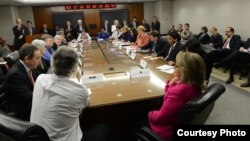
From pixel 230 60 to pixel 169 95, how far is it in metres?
3.71

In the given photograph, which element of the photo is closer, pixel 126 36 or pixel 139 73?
pixel 139 73

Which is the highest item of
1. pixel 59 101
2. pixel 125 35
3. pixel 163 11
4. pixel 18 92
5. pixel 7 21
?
pixel 163 11

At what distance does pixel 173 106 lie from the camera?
1399 millimetres

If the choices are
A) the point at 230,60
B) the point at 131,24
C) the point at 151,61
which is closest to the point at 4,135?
the point at 151,61

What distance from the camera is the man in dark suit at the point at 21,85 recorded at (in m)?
1.91

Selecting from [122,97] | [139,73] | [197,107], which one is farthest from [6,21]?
[197,107]

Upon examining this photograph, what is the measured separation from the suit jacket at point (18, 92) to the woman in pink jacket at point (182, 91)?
125 centimetres

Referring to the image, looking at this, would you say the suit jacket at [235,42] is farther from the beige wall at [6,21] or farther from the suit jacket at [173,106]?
the beige wall at [6,21]

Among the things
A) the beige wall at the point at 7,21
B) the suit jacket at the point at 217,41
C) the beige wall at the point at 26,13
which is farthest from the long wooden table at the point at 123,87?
the beige wall at the point at 26,13

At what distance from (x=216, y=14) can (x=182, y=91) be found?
22.9ft

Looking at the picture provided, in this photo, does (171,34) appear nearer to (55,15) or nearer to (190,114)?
(190,114)

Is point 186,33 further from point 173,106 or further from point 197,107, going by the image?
point 197,107

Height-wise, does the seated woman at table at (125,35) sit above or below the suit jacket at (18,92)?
above

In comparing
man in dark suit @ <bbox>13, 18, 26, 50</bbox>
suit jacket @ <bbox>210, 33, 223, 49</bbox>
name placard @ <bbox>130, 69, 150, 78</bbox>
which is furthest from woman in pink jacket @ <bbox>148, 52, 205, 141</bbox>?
man in dark suit @ <bbox>13, 18, 26, 50</bbox>
